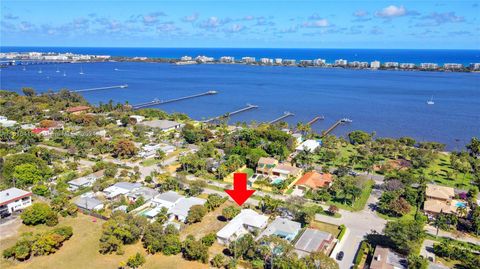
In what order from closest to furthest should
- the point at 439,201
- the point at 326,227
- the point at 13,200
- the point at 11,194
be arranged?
1. the point at 326,227
2. the point at 13,200
3. the point at 11,194
4. the point at 439,201

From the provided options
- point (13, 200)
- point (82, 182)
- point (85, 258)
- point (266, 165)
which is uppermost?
point (266, 165)

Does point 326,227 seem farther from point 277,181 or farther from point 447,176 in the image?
point 447,176

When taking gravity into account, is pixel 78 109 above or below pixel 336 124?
above

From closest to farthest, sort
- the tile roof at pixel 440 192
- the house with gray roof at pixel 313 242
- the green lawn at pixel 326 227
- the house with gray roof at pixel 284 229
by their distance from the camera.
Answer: the house with gray roof at pixel 313 242
the house with gray roof at pixel 284 229
the green lawn at pixel 326 227
the tile roof at pixel 440 192

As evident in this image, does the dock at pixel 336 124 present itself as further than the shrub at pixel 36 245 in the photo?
Yes

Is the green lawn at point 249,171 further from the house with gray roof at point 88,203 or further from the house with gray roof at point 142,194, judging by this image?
the house with gray roof at point 88,203

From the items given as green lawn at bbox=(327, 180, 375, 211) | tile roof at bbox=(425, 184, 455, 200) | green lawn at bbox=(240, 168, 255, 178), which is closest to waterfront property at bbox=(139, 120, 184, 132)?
green lawn at bbox=(240, 168, 255, 178)

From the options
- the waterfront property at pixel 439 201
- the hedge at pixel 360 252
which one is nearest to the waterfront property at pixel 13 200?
the hedge at pixel 360 252

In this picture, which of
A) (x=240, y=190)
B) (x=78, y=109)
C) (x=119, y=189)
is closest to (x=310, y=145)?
(x=240, y=190)

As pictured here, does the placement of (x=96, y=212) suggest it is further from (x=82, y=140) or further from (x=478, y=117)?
(x=478, y=117)
